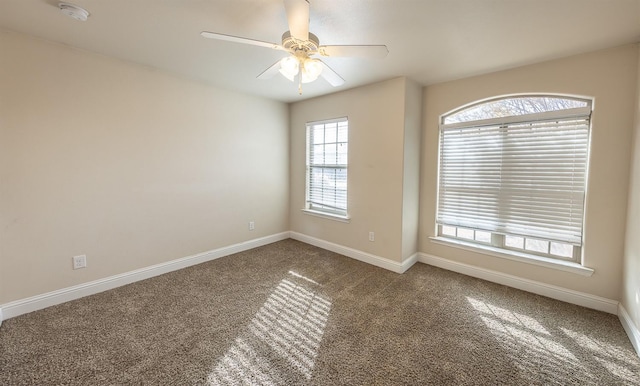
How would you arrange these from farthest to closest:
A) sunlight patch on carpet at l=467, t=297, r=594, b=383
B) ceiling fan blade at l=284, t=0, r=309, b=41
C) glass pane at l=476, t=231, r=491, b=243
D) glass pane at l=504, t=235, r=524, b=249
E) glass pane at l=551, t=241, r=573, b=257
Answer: glass pane at l=476, t=231, r=491, b=243 < glass pane at l=504, t=235, r=524, b=249 < glass pane at l=551, t=241, r=573, b=257 < sunlight patch on carpet at l=467, t=297, r=594, b=383 < ceiling fan blade at l=284, t=0, r=309, b=41

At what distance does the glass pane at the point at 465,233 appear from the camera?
319 cm

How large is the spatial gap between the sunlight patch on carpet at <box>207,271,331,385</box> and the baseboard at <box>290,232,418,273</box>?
1.03 metres

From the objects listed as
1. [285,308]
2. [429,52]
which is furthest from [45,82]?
[429,52]

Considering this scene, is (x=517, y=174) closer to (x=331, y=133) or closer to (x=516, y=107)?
(x=516, y=107)

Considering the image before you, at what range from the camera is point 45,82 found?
227 cm

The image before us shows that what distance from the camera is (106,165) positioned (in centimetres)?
263

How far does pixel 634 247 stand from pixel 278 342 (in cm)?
285

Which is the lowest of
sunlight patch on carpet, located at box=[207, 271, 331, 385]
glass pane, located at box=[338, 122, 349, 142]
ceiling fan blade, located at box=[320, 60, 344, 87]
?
sunlight patch on carpet, located at box=[207, 271, 331, 385]

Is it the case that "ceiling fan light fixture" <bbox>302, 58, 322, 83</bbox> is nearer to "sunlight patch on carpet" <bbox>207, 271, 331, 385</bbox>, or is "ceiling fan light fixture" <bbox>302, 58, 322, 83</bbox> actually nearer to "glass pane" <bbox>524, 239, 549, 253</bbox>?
"sunlight patch on carpet" <bbox>207, 271, 331, 385</bbox>

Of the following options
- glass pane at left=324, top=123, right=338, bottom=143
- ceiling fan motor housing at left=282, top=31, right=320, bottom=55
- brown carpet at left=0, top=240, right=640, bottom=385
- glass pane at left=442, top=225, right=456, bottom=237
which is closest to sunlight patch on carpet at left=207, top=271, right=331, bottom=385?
brown carpet at left=0, top=240, right=640, bottom=385

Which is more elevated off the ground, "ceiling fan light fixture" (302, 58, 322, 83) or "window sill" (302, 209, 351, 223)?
"ceiling fan light fixture" (302, 58, 322, 83)

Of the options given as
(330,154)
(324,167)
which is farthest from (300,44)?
(324,167)

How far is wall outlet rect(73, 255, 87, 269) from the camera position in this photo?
249cm

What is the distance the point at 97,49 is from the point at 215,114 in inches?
50.4
